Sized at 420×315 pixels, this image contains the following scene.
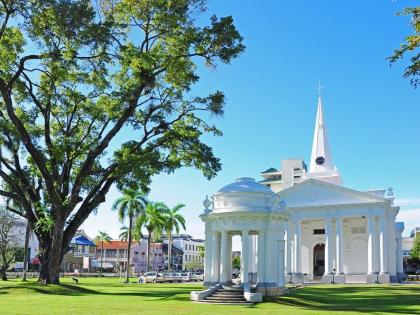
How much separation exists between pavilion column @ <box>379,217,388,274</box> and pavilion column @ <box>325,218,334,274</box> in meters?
5.24

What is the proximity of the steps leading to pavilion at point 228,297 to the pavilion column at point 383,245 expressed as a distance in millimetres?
30756

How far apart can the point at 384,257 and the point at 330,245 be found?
18.9 ft

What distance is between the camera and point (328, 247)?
55906 mm

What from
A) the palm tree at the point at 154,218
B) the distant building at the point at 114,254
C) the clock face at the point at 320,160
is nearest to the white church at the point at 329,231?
the clock face at the point at 320,160

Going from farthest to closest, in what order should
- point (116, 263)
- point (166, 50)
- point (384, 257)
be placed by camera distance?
point (116, 263), point (384, 257), point (166, 50)

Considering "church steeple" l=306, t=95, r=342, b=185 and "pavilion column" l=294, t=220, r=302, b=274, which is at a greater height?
"church steeple" l=306, t=95, r=342, b=185

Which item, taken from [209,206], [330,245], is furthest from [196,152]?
[330,245]

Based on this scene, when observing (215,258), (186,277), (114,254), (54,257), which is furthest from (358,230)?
(114,254)

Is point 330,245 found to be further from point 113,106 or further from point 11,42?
point 11,42

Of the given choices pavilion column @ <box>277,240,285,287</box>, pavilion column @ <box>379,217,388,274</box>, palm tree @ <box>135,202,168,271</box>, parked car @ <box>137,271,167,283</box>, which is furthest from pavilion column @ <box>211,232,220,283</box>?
palm tree @ <box>135,202,168,271</box>

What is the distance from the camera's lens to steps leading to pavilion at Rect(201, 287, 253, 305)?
26.1 m

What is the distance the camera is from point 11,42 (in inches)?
1288

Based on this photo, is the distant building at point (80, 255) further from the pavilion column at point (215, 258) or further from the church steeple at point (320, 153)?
the pavilion column at point (215, 258)

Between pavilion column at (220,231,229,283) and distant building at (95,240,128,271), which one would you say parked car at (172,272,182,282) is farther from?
distant building at (95,240,128,271)
